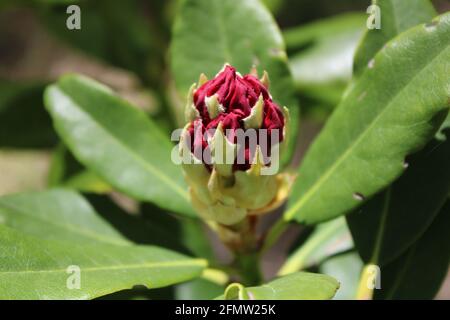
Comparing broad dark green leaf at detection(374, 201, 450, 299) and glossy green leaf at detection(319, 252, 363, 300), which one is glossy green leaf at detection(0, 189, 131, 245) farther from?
broad dark green leaf at detection(374, 201, 450, 299)

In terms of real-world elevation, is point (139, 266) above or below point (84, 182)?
below

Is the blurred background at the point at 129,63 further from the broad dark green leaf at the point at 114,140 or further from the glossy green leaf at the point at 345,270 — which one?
the glossy green leaf at the point at 345,270

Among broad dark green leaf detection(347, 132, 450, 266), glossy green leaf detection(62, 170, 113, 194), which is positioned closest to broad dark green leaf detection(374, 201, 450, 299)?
broad dark green leaf detection(347, 132, 450, 266)

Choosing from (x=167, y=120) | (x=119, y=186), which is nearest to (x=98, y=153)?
(x=119, y=186)

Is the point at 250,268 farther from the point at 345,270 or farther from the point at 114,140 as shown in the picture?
the point at 114,140

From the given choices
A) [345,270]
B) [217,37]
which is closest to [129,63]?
[217,37]
